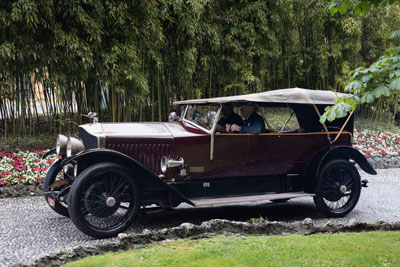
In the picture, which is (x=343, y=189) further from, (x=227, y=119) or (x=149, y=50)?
(x=149, y=50)

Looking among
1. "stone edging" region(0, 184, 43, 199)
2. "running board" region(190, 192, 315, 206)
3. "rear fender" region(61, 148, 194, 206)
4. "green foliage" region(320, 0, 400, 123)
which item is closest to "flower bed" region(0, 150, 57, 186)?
"stone edging" region(0, 184, 43, 199)

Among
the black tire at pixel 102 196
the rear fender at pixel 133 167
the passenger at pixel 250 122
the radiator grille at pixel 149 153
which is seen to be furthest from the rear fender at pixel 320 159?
the black tire at pixel 102 196

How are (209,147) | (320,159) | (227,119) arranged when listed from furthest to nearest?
(320,159) < (227,119) < (209,147)

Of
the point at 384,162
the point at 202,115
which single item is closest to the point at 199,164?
the point at 202,115

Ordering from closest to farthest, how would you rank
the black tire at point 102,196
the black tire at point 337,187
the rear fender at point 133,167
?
1. the black tire at point 102,196
2. the rear fender at point 133,167
3. the black tire at point 337,187

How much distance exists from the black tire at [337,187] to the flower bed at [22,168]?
14.8ft

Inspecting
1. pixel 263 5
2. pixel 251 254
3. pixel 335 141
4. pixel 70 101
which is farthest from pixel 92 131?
pixel 263 5

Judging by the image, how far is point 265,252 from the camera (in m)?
3.31

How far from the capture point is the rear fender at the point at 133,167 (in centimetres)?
429

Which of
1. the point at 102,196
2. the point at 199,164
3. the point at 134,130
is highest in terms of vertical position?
the point at 134,130

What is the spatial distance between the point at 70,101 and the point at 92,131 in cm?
449

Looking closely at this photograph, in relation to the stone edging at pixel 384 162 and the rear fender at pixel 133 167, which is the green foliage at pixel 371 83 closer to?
the rear fender at pixel 133 167

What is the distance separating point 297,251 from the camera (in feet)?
11.0

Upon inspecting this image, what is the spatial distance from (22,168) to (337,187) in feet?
16.7
